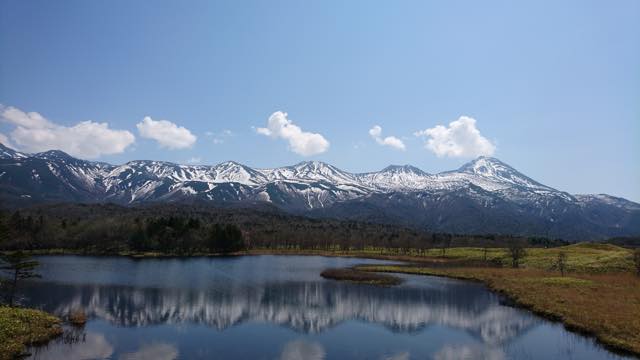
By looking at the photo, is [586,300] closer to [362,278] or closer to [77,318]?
[362,278]

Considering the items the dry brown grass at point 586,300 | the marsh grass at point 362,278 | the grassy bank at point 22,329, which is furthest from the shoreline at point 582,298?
the grassy bank at point 22,329

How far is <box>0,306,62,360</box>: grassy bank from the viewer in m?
39.0

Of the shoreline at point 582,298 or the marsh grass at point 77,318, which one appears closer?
the shoreline at point 582,298

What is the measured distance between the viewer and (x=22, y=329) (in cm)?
4394

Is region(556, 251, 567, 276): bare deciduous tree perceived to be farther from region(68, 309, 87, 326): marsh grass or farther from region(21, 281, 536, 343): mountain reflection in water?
region(68, 309, 87, 326): marsh grass

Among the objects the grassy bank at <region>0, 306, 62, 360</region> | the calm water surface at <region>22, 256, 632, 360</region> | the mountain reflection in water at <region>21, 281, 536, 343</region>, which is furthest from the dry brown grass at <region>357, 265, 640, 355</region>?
the grassy bank at <region>0, 306, 62, 360</region>

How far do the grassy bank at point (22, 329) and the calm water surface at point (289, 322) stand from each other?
160 cm

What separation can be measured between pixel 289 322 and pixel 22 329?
91.4 ft

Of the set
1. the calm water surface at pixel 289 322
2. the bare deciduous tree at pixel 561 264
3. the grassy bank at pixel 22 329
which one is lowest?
the calm water surface at pixel 289 322

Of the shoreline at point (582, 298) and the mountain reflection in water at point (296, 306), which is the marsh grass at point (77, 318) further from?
the shoreline at point (582, 298)

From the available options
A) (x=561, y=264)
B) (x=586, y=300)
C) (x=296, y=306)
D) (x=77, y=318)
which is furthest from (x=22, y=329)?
(x=561, y=264)

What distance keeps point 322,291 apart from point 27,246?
159 m

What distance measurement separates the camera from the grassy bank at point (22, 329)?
39031 mm

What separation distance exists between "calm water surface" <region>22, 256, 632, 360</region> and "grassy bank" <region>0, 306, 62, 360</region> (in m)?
1.60
